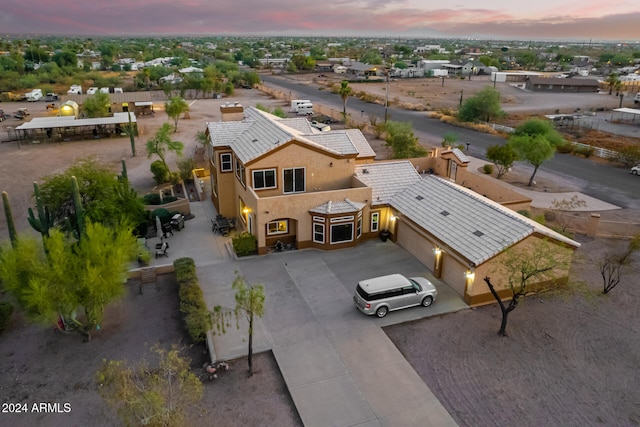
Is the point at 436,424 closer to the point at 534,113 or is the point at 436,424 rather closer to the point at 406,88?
the point at 534,113

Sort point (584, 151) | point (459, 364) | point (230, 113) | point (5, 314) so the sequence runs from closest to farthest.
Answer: point (459, 364), point (5, 314), point (230, 113), point (584, 151)

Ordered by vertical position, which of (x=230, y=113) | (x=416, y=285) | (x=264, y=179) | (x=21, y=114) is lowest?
(x=416, y=285)

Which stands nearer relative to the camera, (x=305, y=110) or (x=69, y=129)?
(x=69, y=129)

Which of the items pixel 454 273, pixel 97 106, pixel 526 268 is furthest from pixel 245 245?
pixel 97 106

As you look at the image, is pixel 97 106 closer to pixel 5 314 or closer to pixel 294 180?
pixel 294 180

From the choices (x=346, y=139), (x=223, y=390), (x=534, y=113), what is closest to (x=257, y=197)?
(x=346, y=139)

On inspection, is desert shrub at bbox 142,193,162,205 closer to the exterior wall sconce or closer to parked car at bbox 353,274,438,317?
parked car at bbox 353,274,438,317
